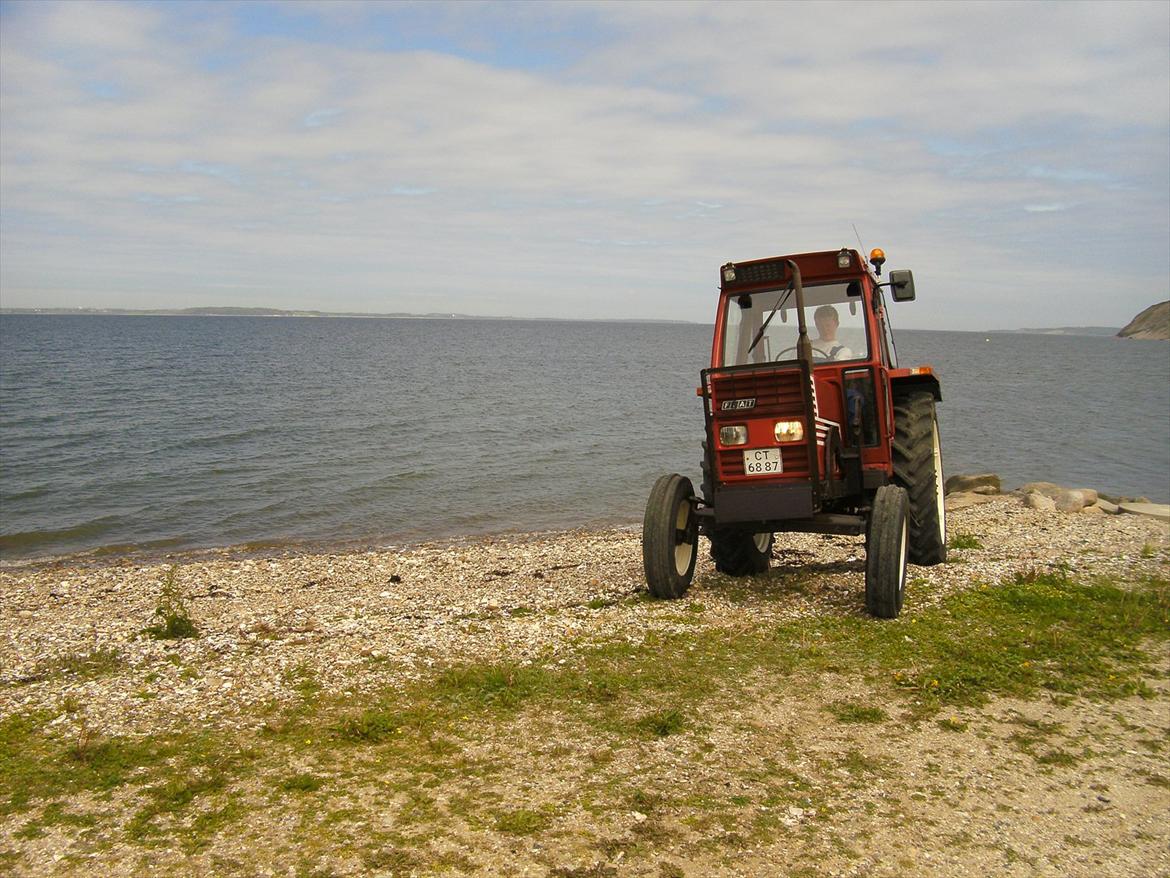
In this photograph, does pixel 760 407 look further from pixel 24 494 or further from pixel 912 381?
pixel 24 494

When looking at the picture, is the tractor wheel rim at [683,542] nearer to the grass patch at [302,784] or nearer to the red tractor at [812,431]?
the red tractor at [812,431]

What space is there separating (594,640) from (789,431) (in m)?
2.48

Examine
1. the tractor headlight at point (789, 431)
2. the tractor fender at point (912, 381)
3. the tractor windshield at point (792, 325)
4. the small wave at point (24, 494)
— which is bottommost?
the small wave at point (24, 494)

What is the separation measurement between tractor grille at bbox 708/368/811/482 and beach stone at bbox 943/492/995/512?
10.8 metres

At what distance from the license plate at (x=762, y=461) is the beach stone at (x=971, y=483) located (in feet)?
45.5

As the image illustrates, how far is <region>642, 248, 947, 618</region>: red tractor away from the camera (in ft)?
25.5

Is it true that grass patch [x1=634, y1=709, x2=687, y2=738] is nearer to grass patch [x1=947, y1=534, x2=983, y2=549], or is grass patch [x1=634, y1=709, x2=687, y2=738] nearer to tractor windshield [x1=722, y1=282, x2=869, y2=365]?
tractor windshield [x1=722, y1=282, x2=869, y2=365]

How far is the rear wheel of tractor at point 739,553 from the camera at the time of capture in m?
9.61

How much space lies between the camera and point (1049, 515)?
1538 cm

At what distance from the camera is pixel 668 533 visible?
8.41m

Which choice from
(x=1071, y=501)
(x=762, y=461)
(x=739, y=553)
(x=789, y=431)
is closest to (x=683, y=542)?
(x=739, y=553)

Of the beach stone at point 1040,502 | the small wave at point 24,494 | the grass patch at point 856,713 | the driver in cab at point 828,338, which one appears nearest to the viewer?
the grass patch at point 856,713

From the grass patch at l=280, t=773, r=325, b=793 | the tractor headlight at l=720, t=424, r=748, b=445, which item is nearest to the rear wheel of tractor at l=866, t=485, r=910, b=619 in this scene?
the tractor headlight at l=720, t=424, r=748, b=445

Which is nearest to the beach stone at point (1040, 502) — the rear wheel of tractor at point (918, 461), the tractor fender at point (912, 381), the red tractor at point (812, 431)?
the red tractor at point (812, 431)
